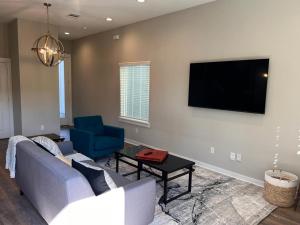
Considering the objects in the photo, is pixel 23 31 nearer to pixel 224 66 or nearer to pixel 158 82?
pixel 158 82

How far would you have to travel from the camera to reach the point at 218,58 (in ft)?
13.0

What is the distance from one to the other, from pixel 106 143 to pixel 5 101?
3.44 metres

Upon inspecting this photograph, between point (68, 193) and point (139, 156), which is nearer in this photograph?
point (68, 193)

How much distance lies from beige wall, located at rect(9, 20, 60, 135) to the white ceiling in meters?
0.34

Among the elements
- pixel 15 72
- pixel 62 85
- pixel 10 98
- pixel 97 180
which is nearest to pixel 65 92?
pixel 62 85

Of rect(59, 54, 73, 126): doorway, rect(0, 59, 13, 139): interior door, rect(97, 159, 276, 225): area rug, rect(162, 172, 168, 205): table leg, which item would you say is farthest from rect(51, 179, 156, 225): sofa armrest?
rect(59, 54, 73, 126): doorway

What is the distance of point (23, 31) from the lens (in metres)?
5.44

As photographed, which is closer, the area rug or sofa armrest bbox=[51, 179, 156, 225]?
sofa armrest bbox=[51, 179, 156, 225]

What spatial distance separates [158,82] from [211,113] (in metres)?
1.44

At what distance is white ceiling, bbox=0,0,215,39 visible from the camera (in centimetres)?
416

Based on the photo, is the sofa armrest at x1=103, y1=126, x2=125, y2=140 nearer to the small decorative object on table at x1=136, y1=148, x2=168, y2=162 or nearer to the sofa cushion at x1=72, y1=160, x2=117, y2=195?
the small decorative object on table at x1=136, y1=148, x2=168, y2=162

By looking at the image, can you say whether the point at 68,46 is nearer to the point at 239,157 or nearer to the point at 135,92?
the point at 135,92

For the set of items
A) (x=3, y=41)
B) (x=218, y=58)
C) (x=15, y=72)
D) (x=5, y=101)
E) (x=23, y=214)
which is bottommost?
(x=23, y=214)

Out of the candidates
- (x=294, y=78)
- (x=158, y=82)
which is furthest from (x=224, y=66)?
(x=158, y=82)
